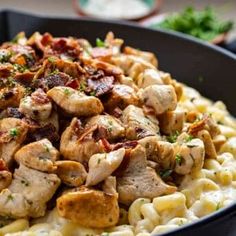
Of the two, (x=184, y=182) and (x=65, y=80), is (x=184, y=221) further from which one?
(x=65, y=80)

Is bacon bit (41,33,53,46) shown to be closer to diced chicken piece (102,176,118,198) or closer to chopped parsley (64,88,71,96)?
chopped parsley (64,88,71,96)

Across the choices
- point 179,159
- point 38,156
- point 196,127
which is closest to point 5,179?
point 38,156

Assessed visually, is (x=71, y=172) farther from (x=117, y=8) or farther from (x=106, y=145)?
(x=117, y=8)

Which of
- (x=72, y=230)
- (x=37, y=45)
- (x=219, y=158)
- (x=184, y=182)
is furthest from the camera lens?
(x=37, y=45)

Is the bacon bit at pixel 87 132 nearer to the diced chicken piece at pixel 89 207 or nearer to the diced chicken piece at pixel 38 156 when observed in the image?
the diced chicken piece at pixel 38 156

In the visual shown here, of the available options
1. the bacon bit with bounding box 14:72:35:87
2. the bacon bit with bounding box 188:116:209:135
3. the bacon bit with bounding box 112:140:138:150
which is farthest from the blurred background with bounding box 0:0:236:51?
the bacon bit with bounding box 112:140:138:150

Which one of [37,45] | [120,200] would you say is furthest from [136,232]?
[37,45]

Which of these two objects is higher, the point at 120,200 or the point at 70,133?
the point at 70,133

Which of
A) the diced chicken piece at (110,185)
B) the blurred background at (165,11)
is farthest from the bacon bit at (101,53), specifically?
the blurred background at (165,11)
